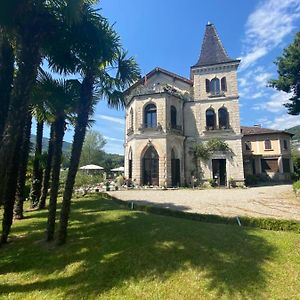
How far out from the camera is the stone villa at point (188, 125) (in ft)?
86.5

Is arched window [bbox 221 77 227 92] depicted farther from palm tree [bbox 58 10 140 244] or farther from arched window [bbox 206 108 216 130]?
palm tree [bbox 58 10 140 244]

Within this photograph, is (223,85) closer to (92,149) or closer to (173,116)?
(173,116)

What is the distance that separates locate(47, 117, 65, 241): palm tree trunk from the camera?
869cm

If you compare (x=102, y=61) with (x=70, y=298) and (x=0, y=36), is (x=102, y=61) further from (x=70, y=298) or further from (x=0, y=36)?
(x=70, y=298)

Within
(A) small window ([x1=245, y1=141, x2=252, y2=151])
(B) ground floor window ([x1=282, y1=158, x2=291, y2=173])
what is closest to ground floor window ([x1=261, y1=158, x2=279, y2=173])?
(B) ground floor window ([x1=282, y1=158, x2=291, y2=173])

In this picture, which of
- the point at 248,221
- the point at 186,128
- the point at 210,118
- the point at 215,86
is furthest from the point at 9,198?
the point at 215,86

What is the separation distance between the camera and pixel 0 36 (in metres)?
7.78

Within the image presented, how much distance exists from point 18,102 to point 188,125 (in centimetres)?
2360

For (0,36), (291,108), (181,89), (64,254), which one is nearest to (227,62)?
(181,89)

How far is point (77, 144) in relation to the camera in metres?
8.55

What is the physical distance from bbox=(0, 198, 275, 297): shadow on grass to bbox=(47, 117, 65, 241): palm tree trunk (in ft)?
2.09

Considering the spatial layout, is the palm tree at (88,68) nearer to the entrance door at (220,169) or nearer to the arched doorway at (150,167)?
the arched doorway at (150,167)

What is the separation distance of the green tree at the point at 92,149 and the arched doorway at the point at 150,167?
1230 inches

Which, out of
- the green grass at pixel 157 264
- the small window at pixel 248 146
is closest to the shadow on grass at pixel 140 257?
the green grass at pixel 157 264
